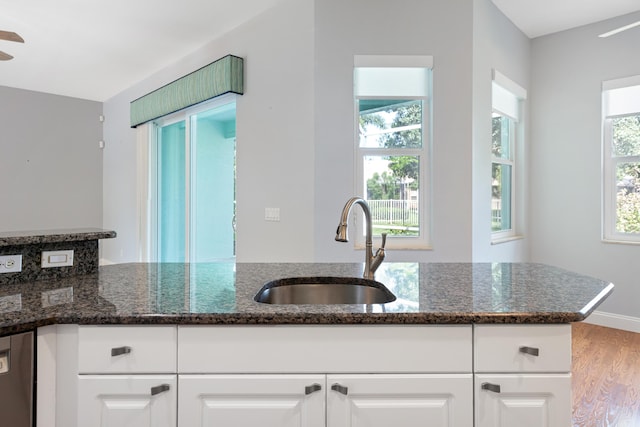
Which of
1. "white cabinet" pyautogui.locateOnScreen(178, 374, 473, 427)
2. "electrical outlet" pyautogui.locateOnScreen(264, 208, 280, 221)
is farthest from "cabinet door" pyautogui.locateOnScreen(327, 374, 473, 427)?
"electrical outlet" pyautogui.locateOnScreen(264, 208, 280, 221)

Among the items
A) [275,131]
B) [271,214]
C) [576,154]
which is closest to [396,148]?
[275,131]

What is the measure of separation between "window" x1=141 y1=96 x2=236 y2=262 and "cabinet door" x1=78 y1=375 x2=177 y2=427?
11.0 feet

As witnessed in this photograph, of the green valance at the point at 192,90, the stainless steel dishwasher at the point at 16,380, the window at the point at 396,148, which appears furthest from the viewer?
the green valance at the point at 192,90

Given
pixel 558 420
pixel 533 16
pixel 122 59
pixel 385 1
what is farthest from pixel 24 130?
pixel 558 420

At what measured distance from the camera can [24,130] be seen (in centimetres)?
566

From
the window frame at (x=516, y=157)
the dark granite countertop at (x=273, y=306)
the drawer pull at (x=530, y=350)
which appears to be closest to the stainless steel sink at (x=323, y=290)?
the dark granite countertop at (x=273, y=306)

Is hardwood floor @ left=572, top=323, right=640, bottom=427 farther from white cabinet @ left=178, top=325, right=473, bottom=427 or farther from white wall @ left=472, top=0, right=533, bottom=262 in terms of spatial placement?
white cabinet @ left=178, top=325, right=473, bottom=427

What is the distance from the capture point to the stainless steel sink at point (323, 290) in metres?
1.47

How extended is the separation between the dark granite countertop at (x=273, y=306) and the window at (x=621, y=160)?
2791mm

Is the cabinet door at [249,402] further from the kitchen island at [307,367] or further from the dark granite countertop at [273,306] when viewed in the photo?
the dark granite countertop at [273,306]

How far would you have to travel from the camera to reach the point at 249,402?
1017 mm

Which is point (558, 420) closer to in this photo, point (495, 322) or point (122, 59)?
point (495, 322)

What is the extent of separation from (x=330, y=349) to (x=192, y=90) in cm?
377

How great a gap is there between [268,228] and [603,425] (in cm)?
262
